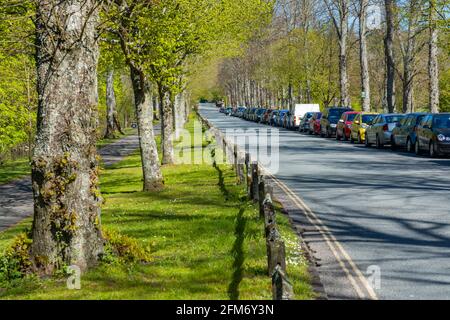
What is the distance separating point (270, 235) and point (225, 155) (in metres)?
19.1

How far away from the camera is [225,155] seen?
1071 inches

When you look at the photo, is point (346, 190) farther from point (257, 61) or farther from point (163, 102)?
point (257, 61)

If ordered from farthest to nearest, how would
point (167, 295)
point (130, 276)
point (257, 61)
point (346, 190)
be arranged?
point (257, 61) < point (346, 190) < point (130, 276) < point (167, 295)

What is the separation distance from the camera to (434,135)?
25656 mm

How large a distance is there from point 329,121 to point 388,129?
39.6 feet

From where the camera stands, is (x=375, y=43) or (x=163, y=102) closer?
(x=163, y=102)

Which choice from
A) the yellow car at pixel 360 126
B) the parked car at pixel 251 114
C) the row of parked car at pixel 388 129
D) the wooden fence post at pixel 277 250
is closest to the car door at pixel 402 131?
the row of parked car at pixel 388 129

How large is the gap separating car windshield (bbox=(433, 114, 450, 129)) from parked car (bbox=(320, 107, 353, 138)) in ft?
54.2

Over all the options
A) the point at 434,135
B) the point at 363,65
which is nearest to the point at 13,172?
the point at 434,135

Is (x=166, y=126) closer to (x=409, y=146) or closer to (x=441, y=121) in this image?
(x=409, y=146)

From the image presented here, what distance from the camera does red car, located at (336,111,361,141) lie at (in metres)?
39.1

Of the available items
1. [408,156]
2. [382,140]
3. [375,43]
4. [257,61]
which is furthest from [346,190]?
[257,61]

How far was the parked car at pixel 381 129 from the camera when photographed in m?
31.7

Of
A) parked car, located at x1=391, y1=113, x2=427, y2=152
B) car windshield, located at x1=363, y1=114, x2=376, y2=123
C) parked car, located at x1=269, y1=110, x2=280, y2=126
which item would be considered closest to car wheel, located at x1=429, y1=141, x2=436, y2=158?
parked car, located at x1=391, y1=113, x2=427, y2=152
